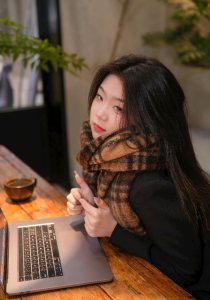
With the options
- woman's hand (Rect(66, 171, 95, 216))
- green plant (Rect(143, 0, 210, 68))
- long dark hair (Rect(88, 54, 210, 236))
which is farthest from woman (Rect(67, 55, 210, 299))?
green plant (Rect(143, 0, 210, 68))

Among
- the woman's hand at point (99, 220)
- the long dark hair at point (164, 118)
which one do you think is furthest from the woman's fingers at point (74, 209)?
the long dark hair at point (164, 118)

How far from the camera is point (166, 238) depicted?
90 cm

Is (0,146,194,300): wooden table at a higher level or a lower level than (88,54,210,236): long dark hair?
lower

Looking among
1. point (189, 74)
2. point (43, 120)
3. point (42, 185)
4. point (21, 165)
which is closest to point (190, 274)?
point (42, 185)

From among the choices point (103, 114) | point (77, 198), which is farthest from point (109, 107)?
point (77, 198)

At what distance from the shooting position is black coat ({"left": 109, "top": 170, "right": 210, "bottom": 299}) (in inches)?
35.3

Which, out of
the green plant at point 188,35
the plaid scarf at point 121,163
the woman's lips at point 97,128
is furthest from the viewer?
the green plant at point 188,35

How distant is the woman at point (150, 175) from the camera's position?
0.91 metres

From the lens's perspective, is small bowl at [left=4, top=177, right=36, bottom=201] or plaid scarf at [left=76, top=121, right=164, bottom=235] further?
small bowl at [left=4, top=177, right=36, bottom=201]

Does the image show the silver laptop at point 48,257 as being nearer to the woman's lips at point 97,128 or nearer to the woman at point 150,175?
the woman at point 150,175

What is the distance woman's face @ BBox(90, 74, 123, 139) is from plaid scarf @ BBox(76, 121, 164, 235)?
0.17ft

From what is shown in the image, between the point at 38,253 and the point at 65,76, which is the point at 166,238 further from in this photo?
the point at 65,76

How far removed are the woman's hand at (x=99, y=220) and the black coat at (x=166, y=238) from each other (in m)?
0.03

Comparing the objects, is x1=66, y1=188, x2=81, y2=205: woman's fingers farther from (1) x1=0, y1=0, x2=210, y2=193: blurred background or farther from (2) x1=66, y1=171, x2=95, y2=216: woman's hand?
(1) x1=0, y1=0, x2=210, y2=193: blurred background
